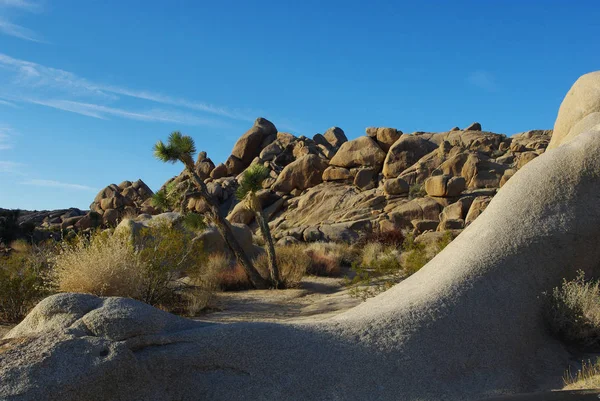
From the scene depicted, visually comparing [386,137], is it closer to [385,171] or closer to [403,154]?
[403,154]

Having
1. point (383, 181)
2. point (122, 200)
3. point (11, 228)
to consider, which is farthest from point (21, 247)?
point (122, 200)

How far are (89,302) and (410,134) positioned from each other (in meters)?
36.3

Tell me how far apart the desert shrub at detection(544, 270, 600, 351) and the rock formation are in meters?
0.16

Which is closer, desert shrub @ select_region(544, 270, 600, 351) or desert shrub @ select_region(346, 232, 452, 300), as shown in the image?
desert shrub @ select_region(544, 270, 600, 351)

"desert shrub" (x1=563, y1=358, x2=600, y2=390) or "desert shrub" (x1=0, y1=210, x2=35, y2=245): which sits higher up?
"desert shrub" (x1=0, y1=210, x2=35, y2=245)

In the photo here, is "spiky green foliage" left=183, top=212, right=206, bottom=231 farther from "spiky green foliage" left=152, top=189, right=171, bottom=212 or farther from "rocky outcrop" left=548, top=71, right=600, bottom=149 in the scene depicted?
"rocky outcrop" left=548, top=71, right=600, bottom=149

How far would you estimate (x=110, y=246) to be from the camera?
11703 millimetres

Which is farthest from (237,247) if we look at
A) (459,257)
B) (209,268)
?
(459,257)

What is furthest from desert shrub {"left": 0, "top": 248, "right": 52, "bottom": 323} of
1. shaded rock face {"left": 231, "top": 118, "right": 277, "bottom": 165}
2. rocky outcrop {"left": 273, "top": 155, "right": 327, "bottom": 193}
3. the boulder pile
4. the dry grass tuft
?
shaded rock face {"left": 231, "top": 118, "right": 277, "bottom": 165}

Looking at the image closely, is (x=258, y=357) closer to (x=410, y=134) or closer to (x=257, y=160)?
(x=410, y=134)

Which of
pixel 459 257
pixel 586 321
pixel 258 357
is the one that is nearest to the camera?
pixel 258 357

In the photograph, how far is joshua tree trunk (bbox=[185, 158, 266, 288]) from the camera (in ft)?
51.7

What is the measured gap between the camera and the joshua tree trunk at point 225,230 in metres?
15.8

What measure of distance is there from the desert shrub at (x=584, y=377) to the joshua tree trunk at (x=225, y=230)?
34.6 feet
